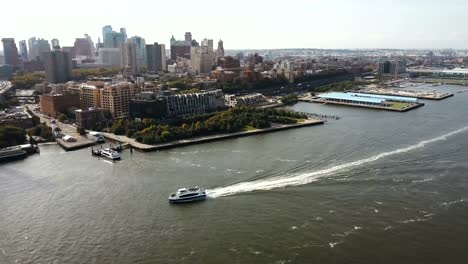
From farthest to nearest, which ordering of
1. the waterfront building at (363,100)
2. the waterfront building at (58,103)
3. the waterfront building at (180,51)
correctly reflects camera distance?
the waterfront building at (180,51) → the waterfront building at (363,100) → the waterfront building at (58,103)

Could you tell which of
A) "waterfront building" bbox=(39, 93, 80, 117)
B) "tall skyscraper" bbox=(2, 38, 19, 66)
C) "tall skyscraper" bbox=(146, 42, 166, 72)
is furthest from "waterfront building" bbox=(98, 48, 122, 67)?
"waterfront building" bbox=(39, 93, 80, 117)

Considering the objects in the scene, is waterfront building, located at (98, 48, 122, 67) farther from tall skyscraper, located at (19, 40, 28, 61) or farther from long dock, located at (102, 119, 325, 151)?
long dock, located at (102, 119, 325, 151)

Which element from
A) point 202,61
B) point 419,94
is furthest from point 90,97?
point 202,61

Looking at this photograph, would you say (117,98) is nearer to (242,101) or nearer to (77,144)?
(77,144)

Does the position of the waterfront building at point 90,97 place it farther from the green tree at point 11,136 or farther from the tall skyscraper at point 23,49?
the tall skyscraper at point 23,49

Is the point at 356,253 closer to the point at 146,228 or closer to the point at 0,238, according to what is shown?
the point at 146,228

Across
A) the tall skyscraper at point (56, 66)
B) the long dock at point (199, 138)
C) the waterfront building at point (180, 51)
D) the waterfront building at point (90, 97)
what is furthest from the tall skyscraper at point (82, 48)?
the long dock at point (199, 138)

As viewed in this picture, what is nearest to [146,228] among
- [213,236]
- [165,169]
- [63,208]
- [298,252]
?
[213,236]
